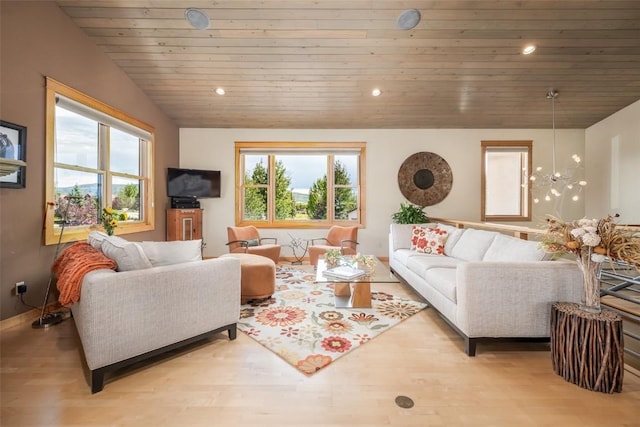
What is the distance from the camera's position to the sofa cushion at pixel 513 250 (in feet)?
7.35

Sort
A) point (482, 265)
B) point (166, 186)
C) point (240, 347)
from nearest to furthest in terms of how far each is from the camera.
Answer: point (482, 265)
point (240, 347)
point (166, 186)

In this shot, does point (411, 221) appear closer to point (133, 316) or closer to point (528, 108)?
point (528, 108)

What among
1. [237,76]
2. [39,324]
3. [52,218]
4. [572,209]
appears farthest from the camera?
[572,209]

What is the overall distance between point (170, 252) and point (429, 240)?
310 centimetres

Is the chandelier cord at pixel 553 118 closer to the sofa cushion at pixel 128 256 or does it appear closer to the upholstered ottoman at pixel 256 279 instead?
the upholstered ottoman at pixel 256 279

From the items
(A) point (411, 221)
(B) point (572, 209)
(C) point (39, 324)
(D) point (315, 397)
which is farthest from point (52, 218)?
(B) point (572, 209)

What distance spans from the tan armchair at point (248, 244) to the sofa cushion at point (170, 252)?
1.88 meters

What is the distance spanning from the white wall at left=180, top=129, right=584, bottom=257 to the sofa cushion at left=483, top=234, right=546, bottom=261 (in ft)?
7.64

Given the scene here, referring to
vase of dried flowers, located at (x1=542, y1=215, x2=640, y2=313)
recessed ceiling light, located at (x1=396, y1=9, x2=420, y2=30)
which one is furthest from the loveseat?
recessed ceiling light, located at (x1=396, y1=9, x2=420, y2=30)

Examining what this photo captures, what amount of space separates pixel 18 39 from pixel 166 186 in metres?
2.56

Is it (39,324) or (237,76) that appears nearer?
(39,324)

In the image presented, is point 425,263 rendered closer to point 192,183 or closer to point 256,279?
point 256,279

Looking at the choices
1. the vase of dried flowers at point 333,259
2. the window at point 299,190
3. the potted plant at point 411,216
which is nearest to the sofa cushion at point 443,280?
the vase of dried flowers at point 333,259

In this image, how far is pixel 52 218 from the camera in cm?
274
